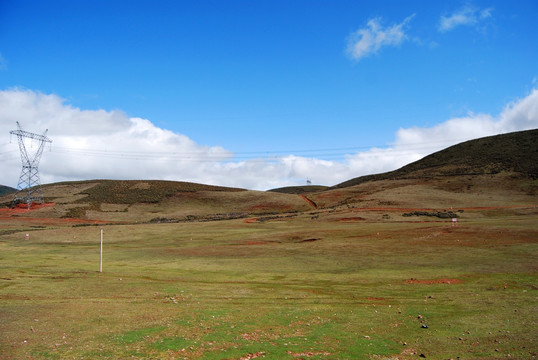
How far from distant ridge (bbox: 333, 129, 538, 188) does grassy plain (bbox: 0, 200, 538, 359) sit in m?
80.6

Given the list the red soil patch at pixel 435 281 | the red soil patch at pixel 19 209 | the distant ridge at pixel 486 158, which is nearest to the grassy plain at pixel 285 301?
the red soil patch at pixel 435 281

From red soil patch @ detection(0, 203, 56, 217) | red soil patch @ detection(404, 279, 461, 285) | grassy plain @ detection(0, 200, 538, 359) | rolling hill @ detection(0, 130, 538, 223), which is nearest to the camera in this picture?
grassy plain @ detection(0, 200, 538, 359)

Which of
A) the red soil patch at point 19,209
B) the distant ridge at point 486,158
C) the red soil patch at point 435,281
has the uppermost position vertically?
the distant ridge at point 486,158

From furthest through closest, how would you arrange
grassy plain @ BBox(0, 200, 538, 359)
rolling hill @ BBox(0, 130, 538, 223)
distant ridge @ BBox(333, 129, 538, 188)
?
distant ridge @ BBox(333, 129, 538, 188) → rolling hill @ BBox(0, 130, 538, 223) → grassy plain @ BBox(0, 200, 538, 359)

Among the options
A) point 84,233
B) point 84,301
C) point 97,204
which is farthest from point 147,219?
point 84,301

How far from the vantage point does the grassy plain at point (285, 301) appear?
12.1 meters

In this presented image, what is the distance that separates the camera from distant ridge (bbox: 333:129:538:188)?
111 m

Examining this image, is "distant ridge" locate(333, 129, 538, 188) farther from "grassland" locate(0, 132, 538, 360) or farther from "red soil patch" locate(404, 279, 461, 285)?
"red soil patch" locate(404, 279, 461, 285)

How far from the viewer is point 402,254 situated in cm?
3316

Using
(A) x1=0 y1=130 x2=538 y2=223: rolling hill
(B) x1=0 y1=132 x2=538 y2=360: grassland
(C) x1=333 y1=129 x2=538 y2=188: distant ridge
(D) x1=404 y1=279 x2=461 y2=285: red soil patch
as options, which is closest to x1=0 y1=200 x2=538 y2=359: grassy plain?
(B) x1=0 y1=132 x2=538 y2=360: grassland

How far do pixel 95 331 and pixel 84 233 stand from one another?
51.6 m

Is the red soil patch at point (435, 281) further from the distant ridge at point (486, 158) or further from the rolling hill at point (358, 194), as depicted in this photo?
the distant ridge at point (486, 158)

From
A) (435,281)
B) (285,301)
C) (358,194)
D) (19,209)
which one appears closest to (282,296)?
(285,301)

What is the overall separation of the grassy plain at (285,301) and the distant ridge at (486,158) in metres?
80.6
